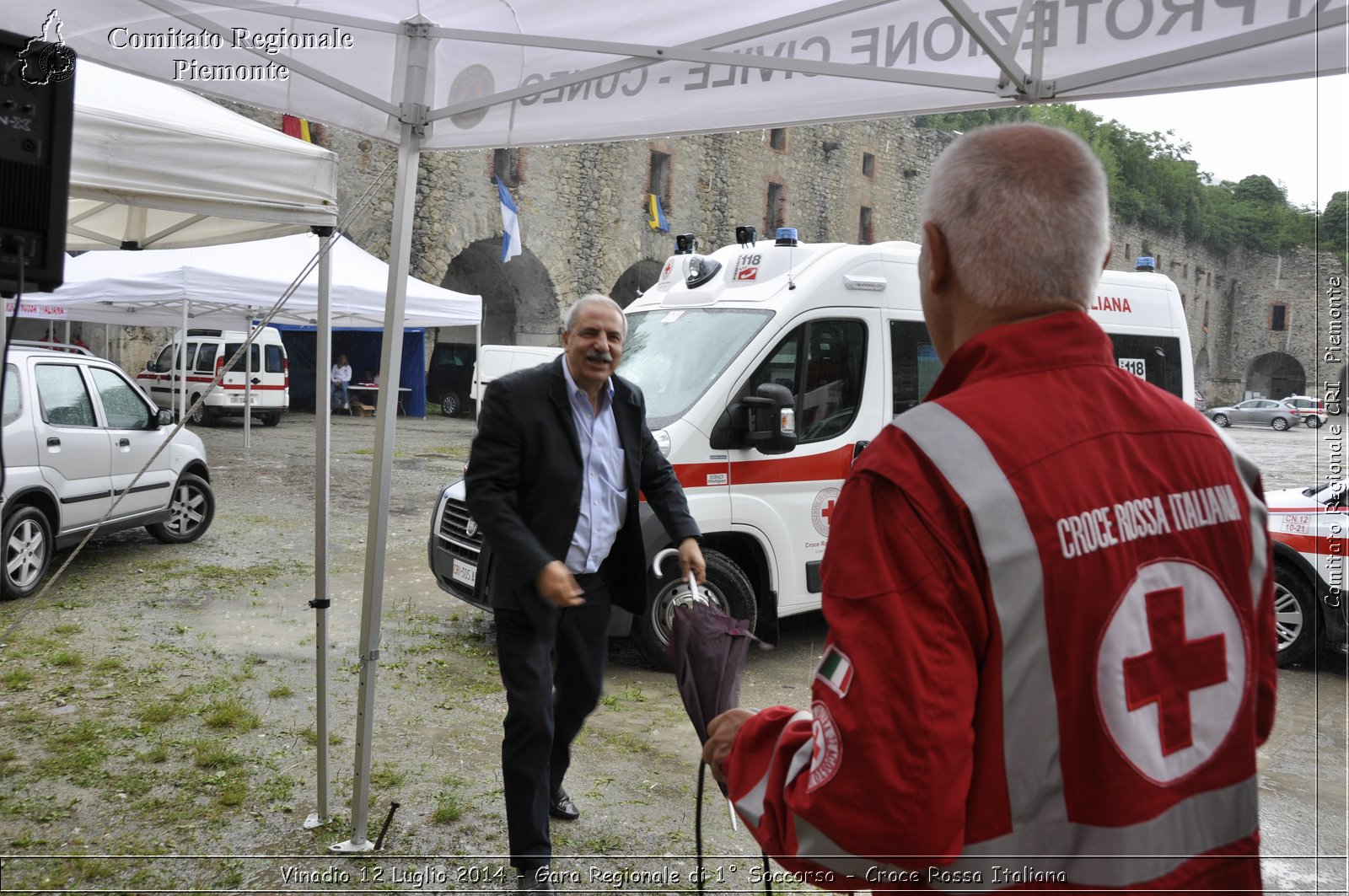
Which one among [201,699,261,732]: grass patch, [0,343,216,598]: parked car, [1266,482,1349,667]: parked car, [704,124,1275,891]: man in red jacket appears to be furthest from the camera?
[0,343,216,598]: parked car

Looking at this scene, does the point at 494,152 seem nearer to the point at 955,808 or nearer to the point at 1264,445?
the point at 1264,445

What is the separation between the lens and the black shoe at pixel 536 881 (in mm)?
3195

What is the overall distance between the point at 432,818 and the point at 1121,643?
3.37 meters

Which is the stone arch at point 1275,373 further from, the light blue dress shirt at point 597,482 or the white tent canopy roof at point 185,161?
the white tent canopy roof at point 185,161

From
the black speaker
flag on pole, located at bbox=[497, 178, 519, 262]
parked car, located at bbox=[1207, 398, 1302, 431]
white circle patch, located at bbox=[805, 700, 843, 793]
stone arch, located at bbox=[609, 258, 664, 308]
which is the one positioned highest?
stone arch, located at bbox=[609, 258, 664, 308]

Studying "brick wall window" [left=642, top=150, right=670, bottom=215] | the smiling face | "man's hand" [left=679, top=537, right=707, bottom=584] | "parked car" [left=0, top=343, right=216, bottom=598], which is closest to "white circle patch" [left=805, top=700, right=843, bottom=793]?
"man's hand" [left=679, top=537, right=707, bottom=584]

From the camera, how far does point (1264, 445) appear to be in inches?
1200

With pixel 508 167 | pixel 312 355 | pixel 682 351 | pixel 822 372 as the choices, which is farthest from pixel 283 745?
pixel 312 355

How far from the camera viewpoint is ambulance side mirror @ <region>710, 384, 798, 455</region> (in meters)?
5.68

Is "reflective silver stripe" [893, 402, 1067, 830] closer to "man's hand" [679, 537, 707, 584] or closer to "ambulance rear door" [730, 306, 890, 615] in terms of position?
"man's hand" [679, 537, 707, 584]

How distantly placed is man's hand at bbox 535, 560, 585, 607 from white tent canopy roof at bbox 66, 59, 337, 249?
5.62 feet

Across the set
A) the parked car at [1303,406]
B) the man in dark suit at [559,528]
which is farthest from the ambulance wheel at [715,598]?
the parked car at [1303,406]

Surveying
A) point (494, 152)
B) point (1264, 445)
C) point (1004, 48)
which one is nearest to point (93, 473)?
point (1004, 48)

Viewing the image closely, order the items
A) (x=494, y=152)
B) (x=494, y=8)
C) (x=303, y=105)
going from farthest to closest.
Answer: (x=494, y=152) → (x=303, y=105) → (x=494, y=8)
